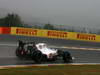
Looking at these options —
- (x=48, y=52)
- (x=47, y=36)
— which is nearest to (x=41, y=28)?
(x=47, y=36)

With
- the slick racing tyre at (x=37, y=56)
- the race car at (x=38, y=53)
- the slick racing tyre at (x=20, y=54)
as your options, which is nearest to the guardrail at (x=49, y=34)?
the race car at (x=38, y=53)

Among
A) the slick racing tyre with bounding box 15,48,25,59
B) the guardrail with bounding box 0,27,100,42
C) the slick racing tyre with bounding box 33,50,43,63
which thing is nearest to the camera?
the slick racing tyre with bounding box 33,50,43,63

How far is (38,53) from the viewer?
61.8 ft

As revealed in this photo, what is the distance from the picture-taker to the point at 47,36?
40594 mm

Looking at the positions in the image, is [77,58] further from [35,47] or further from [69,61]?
[35,47]

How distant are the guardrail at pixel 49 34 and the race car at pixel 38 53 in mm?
19887

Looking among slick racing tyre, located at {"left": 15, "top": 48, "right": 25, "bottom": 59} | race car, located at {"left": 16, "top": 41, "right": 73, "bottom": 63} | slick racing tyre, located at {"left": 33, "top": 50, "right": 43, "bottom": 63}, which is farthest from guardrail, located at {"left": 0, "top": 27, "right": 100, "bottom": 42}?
slick racing tyre, located at {"left": 33, "top": 50, "right": 43, "bottom": 63}

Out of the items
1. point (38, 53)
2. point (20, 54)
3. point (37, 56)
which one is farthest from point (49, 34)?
point (37, 56)

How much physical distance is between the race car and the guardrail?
19887mm

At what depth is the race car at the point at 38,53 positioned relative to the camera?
61.4 feet

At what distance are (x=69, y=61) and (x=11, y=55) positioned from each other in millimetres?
4161

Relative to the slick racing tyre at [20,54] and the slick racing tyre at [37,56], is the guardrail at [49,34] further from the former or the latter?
the slick racing tyre at [37,56]

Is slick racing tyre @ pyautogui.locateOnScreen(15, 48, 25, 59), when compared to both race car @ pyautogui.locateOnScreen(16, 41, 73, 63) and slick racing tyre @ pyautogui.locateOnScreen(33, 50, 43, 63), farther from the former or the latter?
slick racing tyre @ pyautogui.locateOnScreen(33, 50, 43, 63)

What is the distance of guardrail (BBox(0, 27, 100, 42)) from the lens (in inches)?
1593
